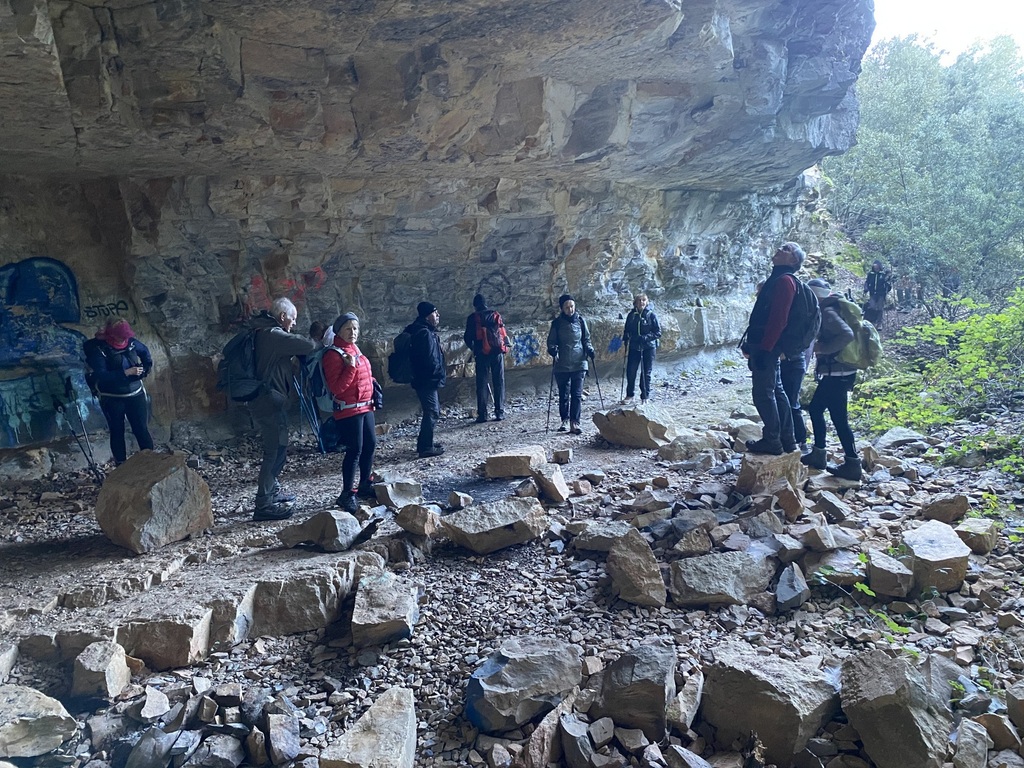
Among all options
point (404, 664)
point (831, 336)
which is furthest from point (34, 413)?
point (831, 336)

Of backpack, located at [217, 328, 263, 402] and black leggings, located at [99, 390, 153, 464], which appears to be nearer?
backpack, located at [217, 328, 263, 402]

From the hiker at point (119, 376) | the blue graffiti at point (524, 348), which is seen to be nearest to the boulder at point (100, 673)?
the hiker at point (119, 376)

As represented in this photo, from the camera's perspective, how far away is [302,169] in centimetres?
827

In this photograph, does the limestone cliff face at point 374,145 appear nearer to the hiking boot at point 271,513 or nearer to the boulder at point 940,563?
the hiking boot at point 271,513

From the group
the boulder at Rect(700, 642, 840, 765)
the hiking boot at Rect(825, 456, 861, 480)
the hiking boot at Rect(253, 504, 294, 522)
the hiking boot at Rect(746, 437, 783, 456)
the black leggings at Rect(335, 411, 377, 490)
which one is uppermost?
the black leggings at Rect(335, 411, 377, 490)

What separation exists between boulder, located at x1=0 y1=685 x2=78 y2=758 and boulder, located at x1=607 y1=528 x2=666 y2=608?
314cm

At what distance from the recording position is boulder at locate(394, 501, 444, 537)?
190 inches

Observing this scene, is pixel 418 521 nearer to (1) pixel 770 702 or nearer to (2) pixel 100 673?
(2) pixel 100 673

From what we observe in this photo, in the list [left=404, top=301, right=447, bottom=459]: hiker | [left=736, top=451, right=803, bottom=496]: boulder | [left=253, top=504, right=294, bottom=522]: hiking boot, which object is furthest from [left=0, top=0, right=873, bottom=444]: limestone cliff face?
[left=736, top=451, right=803, bottom=496]: boulder

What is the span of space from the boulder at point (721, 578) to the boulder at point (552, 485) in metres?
1.69

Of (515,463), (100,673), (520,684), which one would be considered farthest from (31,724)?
(515,463)

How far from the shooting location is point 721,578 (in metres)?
3.98

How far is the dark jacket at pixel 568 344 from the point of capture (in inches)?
347

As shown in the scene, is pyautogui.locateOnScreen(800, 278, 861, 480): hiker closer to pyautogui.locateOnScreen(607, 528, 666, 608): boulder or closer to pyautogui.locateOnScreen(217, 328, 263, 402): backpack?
pyautogui.locateOnScreen(607, 528, 666, 608): boulder
